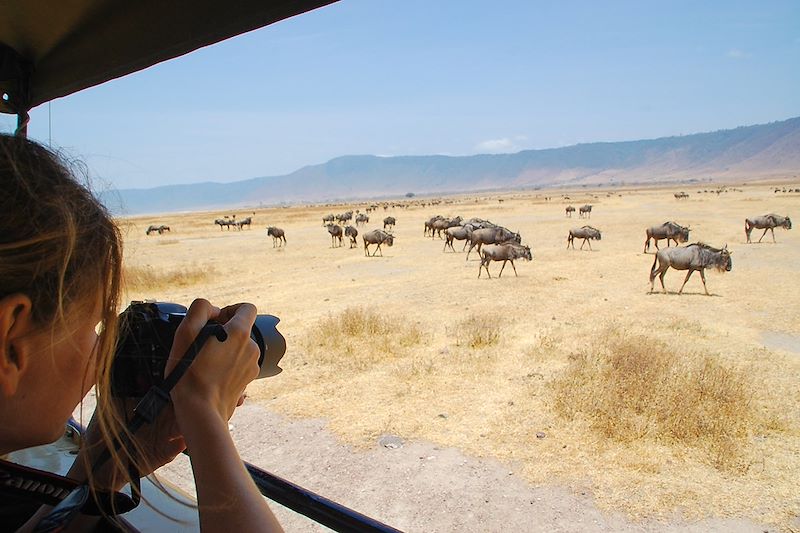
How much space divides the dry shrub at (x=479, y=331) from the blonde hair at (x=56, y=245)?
8.01 metres

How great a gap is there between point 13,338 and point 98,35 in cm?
144

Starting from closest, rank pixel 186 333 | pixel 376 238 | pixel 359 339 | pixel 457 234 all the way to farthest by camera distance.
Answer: pixel 186 333
pixel 359 339
pixel 376 238
pixel 457 234

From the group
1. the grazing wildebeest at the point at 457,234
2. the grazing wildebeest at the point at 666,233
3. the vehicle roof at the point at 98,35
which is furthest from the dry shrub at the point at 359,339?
the grazing wildebeest at the point at 457,234

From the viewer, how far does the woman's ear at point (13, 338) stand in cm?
82

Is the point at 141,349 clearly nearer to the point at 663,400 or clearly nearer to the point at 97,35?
the point at 97,35

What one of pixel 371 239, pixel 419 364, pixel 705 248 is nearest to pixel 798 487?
pixel 419 364

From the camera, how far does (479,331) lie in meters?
9.16

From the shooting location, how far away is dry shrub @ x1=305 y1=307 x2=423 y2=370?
8.40 m

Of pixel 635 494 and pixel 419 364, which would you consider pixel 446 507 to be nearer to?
pixel 635 494

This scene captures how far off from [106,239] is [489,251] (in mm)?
16246

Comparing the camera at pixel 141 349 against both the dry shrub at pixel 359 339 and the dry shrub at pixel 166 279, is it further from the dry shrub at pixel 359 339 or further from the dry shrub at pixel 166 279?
the dry shrub at pixel 166 279

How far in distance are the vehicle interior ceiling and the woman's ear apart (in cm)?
94

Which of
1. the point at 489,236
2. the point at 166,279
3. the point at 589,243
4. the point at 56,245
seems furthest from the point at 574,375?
the point at 589,243

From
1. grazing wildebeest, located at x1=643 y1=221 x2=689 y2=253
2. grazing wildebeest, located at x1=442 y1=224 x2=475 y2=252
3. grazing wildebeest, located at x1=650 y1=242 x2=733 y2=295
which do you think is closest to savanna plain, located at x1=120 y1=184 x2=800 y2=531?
grazing wildebeest, located at x1=650 y1=242 x2=733 y2=295
